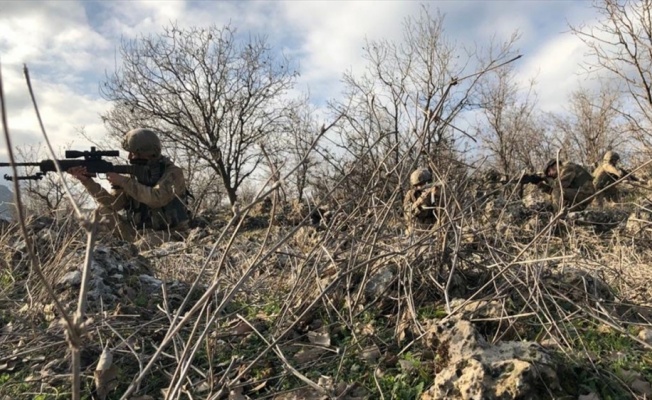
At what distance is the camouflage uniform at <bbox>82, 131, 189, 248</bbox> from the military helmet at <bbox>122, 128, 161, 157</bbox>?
0.19 meters

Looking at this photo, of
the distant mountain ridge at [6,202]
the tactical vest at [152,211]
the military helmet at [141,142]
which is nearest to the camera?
the distant mountain ridge at [6,202]

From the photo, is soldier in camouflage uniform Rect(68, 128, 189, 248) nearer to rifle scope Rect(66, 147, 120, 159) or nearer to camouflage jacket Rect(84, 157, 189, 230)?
camouflage jacket Rect(84, 157, 189, 230)

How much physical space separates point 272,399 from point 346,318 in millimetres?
666

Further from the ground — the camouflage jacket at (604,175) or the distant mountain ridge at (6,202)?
the camouflage jacket at (604,175)

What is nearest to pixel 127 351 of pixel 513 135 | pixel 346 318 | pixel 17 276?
pixel 346 318

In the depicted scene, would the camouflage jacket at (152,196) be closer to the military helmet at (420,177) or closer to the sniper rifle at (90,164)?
the sniper rifle at (90,164)

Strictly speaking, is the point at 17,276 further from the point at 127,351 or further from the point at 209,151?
the point at 209,151

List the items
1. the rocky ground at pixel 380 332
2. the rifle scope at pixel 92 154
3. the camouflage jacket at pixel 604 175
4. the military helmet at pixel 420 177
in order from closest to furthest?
the rocky ground at pixel 380 332 < the rifle scope at pixel 92 154 < the military helmet at pixel 420 177 < the camouflage jacket at pixel 604 175

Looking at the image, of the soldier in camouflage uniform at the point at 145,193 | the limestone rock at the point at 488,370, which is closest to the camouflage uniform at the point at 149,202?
the soldier in camouflage uniform at the point at 145,193

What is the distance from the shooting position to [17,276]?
12.3 feet

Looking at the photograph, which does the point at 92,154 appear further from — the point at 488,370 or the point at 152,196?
the point at 488,370

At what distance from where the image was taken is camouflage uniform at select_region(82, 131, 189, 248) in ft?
21.5

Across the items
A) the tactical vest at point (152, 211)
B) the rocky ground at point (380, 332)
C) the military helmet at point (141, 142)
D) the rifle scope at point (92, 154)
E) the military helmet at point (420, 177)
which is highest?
the military helmet at point (141, 142)

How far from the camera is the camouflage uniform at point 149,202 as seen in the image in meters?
6.57
